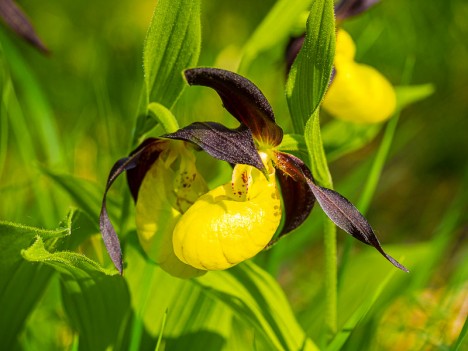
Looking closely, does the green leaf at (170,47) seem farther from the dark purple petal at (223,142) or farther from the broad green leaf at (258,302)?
the broad green leaf at (258,302)

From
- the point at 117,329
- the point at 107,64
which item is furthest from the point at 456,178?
the point at 117,329

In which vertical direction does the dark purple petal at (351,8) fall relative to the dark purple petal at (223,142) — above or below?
above

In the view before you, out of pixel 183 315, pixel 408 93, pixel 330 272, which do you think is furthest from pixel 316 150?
pixel 408 93

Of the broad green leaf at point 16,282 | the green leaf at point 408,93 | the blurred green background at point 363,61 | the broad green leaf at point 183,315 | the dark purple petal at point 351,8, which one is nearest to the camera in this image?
the broad green leaf at point 16,282

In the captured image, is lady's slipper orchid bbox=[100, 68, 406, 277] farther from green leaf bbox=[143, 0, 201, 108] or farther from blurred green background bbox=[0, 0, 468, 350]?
blurred green background bbox=[0, 0, 468, 350]

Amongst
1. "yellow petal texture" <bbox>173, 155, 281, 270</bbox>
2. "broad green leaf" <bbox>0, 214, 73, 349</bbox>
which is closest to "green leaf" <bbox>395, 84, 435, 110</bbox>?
"yellow petal texture" <bbox>173, 155, 281, 270</bbox>

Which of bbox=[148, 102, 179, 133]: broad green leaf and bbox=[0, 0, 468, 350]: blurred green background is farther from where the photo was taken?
bbox=[0, 0, 468, 350]: blurred green background

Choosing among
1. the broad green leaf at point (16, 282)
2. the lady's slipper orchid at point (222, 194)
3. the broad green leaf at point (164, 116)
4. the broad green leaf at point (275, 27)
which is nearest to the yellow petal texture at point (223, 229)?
the lady's slipper orchid at point (222, 194)
